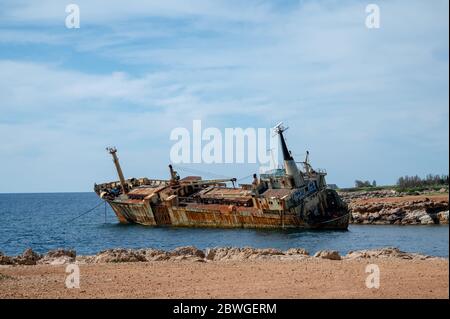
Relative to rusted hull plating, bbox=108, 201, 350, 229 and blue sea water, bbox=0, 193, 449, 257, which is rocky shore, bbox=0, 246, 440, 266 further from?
rusted hull plating, bbox=108, 201, 350, 229

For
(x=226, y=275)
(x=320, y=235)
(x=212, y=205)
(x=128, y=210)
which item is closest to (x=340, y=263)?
(x=226, y=275)

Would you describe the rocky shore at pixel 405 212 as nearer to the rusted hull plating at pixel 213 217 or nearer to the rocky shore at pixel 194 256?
the rusted hull plating at pixel 213 217

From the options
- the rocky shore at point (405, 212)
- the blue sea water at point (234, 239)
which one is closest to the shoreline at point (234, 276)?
the blue sea water at point (234, 239)

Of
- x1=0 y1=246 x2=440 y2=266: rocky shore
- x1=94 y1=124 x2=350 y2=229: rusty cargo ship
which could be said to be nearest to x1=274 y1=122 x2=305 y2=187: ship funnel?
x1=94 y1=124 x2=350 y2=229: rusty cargo ship

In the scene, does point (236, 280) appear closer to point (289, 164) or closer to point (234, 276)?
point (234, 276)

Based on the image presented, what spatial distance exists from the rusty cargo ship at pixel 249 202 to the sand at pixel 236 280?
29.8m

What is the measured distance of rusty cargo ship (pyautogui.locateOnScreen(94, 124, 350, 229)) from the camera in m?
48.7

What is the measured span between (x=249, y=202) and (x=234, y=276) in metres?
35.6

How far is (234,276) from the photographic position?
16000mm

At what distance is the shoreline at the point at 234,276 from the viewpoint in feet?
44.3
